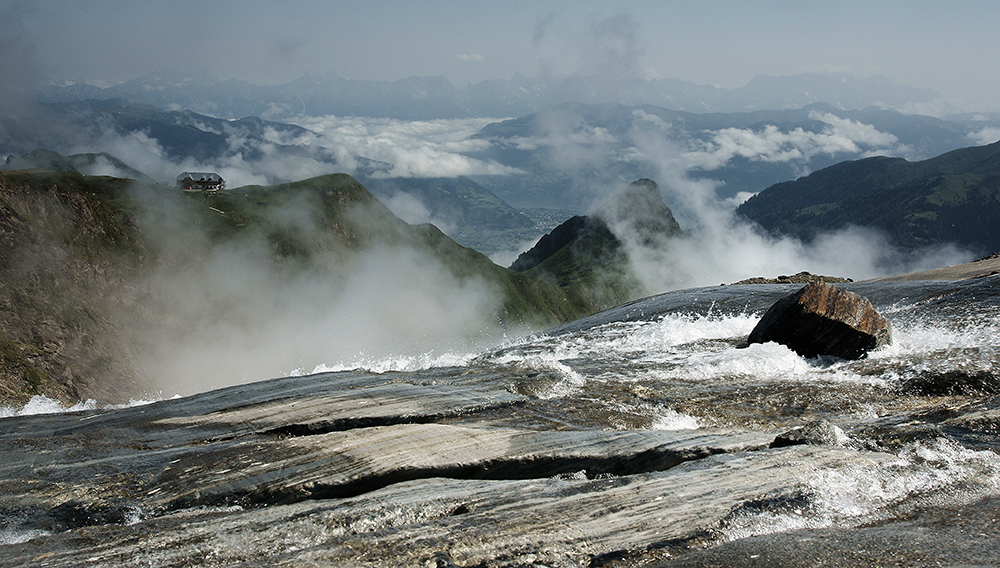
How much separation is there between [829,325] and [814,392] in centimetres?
684

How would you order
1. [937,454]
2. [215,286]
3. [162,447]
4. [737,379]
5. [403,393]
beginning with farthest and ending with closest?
[215,286]
[737,379]
[403,393]
[162,447]
[937,454]

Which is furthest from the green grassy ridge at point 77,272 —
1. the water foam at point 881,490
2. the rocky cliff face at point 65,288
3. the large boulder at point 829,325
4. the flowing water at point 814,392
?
the water foam at point 881,490

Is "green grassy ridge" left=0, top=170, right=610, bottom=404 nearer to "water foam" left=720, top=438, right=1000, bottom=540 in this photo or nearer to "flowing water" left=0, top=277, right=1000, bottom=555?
"flowing water" left=0, top=277, right=1000, bottom=555

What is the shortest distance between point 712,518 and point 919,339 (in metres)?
26.8

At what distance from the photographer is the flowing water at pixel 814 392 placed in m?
14.4

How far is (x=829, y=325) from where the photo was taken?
30.9m

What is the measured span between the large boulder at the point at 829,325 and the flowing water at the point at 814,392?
88 centimetres

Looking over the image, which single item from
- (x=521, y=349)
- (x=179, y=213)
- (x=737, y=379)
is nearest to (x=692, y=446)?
(x=737, y=379)

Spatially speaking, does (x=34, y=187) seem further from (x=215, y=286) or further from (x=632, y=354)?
(x=632, y=354)

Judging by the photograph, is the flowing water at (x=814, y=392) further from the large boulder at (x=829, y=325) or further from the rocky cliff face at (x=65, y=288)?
the rocky cliff face at (x=65, y=288)

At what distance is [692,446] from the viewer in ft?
57.7

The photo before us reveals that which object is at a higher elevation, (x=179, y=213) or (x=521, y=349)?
(x=179, y=213)

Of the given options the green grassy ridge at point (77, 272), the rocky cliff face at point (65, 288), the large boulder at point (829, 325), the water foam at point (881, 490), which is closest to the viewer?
the water foam at point (881, 490)

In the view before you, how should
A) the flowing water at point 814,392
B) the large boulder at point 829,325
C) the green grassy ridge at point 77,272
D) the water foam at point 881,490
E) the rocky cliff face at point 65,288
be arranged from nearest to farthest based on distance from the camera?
the water foam at point 881,490, the flowing water at point 814,392, the large boulder at point 829,325, the rocky cliff face at point 65,288, the green grassy ridge at point 77,272
